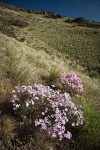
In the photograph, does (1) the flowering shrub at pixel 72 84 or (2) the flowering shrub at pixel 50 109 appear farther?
(1) the flowering shrub at pixel 72 84

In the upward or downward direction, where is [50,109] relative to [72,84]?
upward

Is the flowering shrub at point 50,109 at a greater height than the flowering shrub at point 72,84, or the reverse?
the flowering shrub at point 50,109

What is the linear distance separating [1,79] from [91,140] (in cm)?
306

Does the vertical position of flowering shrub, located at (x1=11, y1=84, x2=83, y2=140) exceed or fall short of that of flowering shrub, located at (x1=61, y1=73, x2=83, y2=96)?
it exceeds it

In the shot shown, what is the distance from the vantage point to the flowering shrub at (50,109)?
4.55m

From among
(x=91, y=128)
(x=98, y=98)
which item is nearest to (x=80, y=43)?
(x=98, y=98)

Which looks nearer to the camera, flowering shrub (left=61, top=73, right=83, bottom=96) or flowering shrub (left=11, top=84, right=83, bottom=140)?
flowering shrub (left=11, top=84, right=83, bottom=140)

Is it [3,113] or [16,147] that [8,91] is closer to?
[3,113]

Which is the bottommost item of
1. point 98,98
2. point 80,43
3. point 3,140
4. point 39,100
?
point 80,43

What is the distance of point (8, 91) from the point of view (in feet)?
19.9

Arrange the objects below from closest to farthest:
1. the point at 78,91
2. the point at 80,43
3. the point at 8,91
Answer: the point at 8,91
the point at 78,91
the point at 80,43

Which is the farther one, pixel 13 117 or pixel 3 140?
pixel 13 117

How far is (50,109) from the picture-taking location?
5102 mm

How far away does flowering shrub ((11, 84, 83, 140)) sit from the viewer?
455cm
